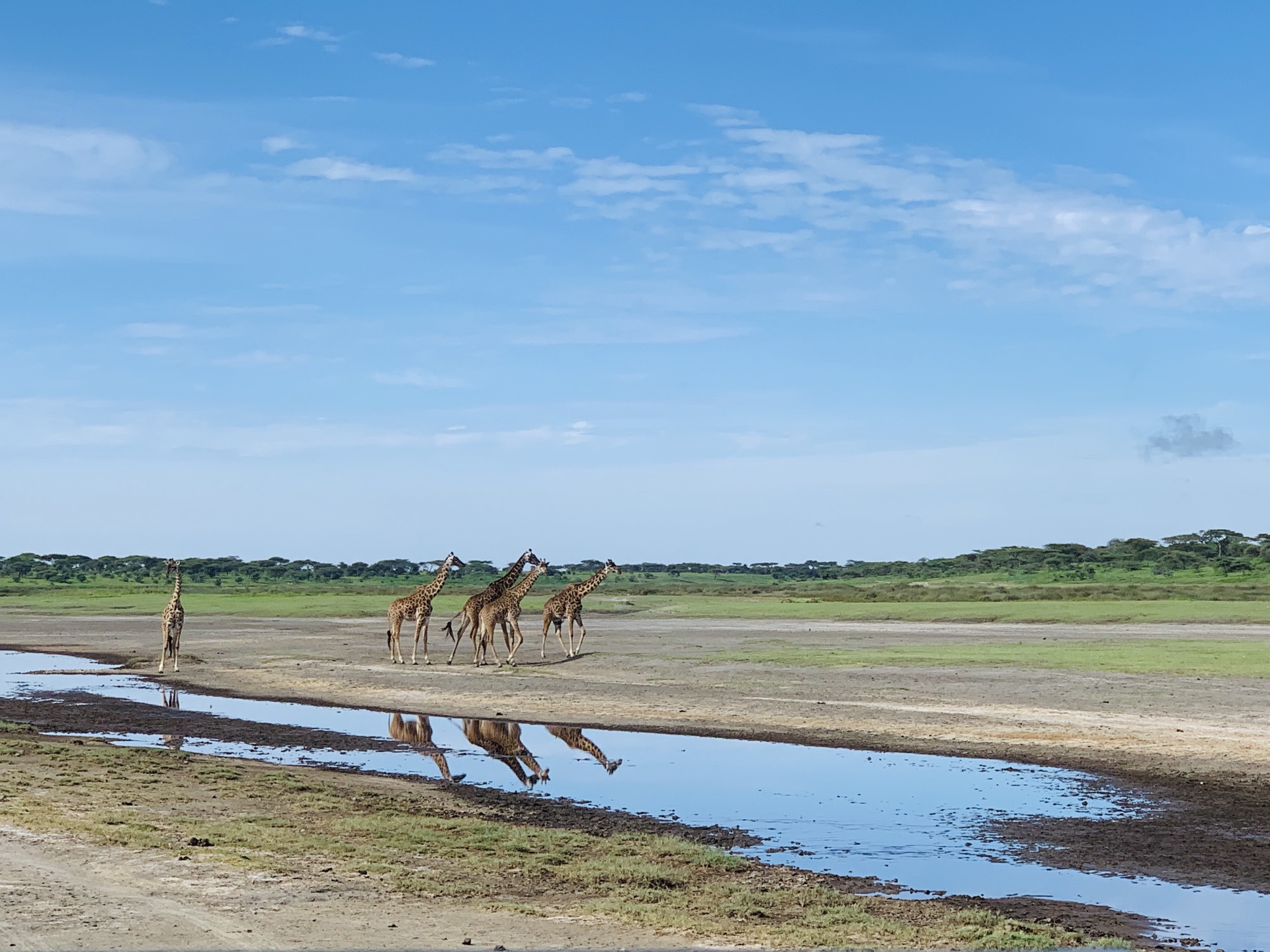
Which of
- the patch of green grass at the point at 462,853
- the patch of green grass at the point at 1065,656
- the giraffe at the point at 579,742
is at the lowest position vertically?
the giraffe at the point at 579,742

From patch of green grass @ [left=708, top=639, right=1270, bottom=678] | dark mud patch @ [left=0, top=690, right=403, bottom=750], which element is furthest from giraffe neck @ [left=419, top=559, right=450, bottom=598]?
dark mud patch @ [left=0, top=690, right=403, bottom=750]

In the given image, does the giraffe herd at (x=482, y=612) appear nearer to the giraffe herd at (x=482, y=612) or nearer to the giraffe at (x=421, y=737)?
the giraffe herd at (x=482, y=612)

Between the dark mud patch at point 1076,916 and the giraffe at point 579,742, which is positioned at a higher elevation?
the dark mud patch at point 1076,916

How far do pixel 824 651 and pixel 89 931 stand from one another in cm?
2796

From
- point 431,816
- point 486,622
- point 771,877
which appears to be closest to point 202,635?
point 486,622

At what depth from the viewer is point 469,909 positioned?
32.7 ft

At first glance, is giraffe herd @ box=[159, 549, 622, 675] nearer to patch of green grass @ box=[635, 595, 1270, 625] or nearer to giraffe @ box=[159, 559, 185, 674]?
giraffe @ box=[159, 559, 185, 674]

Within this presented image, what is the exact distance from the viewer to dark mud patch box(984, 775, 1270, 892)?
11867mm

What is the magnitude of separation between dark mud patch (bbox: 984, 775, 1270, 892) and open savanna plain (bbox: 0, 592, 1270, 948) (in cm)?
4

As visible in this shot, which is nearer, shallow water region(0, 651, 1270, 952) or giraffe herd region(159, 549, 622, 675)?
shallow water region(0, 651, 1270, 952)

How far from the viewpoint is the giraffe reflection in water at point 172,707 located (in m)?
20.7

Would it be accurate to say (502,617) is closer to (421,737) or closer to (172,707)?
(172,707)

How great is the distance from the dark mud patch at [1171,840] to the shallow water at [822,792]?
28 centimetres

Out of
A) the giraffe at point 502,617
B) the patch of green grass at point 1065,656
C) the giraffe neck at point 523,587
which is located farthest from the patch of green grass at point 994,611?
the giraffe at point 502,617
